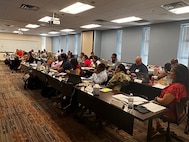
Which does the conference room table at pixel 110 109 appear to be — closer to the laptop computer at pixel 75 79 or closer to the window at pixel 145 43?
the laptop computer at pixel 75 79

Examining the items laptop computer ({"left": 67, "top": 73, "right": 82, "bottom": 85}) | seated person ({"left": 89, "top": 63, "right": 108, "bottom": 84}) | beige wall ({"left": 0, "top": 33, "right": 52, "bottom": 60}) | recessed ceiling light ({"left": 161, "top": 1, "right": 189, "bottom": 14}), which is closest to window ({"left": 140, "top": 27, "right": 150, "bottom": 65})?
recessed ceiling light ({"left": 161, "top": 1, "right": 189, "bottom": 14})

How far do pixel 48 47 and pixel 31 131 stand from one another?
15501 millimetres

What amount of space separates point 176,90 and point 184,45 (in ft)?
15.5

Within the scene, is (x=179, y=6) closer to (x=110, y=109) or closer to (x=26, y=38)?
(x=110, y=109)

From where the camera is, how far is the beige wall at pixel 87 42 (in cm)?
1066

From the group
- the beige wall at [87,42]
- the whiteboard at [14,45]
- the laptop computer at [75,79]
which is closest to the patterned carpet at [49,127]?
the laptop computer at [75,79]

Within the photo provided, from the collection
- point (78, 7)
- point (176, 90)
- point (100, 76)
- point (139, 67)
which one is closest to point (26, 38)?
point (78, 7)

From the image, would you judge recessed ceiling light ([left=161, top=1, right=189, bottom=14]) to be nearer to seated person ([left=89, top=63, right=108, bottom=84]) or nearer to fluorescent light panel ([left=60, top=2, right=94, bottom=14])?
fluorescent light panel ([left=60, top=2, right=94, bottom=14])

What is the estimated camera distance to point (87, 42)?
11.0 metres

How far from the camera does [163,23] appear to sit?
22.3 feet

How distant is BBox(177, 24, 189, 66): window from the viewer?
20.4 ft

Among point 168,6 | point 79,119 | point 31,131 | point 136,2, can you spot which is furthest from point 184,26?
point 31,131

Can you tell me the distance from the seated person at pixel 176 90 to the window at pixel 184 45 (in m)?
4.36

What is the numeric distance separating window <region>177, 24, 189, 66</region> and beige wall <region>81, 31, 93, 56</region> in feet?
18.2
